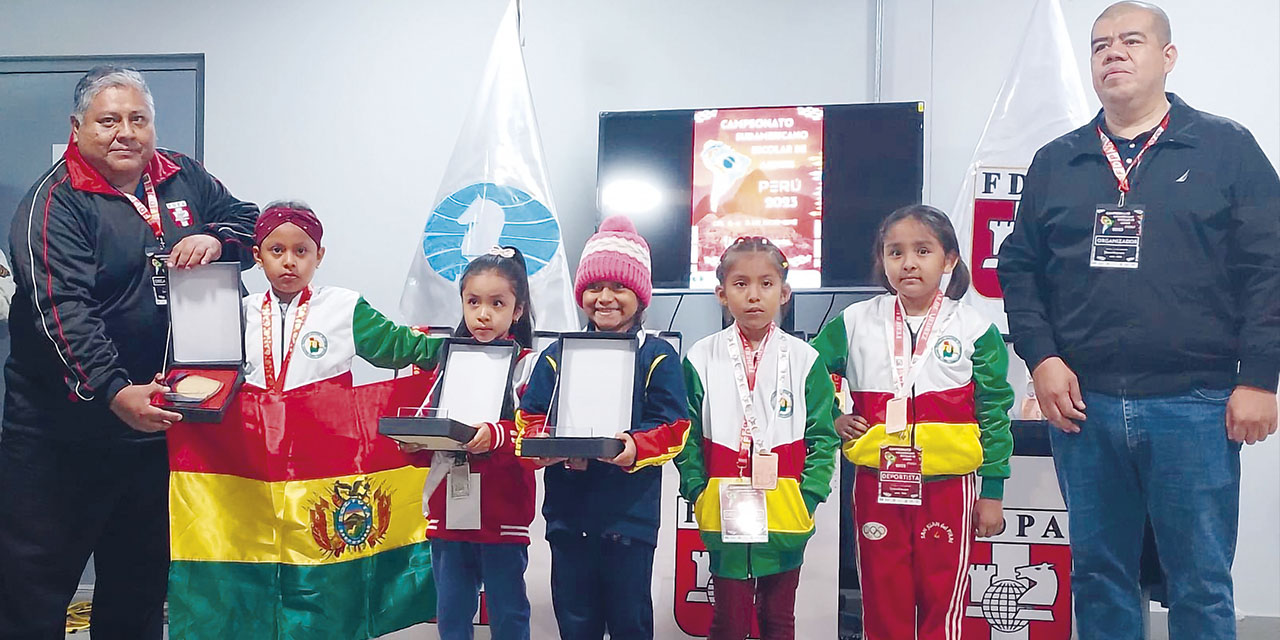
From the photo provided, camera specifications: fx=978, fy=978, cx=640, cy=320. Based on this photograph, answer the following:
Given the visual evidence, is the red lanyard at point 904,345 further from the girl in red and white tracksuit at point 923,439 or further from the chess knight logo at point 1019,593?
the chess knight logo at point 1019,593

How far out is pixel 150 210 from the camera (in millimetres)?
2607

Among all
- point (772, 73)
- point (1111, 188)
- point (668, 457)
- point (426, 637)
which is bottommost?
point (426, 637)

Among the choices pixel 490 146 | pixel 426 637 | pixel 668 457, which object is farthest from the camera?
pixel 490 146

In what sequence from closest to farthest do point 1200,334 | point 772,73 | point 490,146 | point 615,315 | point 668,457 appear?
point 1200,334
point 668,457
point 615,315
point 490,146
point 772,73

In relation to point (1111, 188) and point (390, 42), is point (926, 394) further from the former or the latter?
point (390, 42)

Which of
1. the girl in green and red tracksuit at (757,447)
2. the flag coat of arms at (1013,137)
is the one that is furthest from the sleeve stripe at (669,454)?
the flag coat of arms at (1013,137)

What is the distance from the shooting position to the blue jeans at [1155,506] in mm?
2043

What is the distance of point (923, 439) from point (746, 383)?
47 cm

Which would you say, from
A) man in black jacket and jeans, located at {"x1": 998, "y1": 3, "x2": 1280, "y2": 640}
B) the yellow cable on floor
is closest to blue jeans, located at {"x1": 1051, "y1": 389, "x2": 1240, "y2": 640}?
man in black jacket and jeans, located at {"x1": 998, "y1": 3, "x2": 1280, "y2": 640}

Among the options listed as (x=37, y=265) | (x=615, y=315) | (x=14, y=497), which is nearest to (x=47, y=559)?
(x=14, y=497)

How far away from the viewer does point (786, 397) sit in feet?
8.11

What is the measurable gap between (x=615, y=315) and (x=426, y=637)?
1531 mm

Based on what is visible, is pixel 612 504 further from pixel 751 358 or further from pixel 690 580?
pixel 690 580

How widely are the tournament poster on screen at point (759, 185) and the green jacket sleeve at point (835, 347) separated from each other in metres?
1.23
